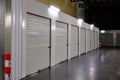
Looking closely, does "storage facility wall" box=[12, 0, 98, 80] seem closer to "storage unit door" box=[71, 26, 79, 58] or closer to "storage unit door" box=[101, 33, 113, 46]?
"storage unit door" box=[71, 26, 79, 58]

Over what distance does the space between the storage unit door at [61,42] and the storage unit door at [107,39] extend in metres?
18.9

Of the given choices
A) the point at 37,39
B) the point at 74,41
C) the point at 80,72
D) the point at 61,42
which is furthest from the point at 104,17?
the point at 37,39

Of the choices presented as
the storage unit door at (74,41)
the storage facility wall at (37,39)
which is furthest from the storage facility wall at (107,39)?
the storage facility wall at (37,39)

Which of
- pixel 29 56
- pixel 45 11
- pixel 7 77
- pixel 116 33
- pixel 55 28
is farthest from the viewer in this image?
pixel 116 33

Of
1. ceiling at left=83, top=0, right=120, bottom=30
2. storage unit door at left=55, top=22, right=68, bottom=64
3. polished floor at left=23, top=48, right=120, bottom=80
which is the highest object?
ceiling at left=83, top=0, right=120, bottom=30

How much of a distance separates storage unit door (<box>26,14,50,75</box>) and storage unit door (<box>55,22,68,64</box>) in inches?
45.1

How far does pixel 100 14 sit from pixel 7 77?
22.8 m

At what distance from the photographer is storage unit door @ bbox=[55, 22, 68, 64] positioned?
905 cm

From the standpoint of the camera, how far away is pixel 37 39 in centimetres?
A: 703

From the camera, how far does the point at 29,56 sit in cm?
640

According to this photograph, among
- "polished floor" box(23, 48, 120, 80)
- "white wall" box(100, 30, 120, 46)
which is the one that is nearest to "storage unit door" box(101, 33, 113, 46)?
"white wall" box(100, 30, 120, 46)

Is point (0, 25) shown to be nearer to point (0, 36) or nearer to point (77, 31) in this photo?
point (0, 36)

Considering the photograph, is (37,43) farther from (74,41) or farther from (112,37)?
(112,37)

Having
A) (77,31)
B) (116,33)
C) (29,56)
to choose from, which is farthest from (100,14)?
(29,56)
